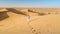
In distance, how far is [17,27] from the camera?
0.93m

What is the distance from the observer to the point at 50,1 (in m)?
1.46

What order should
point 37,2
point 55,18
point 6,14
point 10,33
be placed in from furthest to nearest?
1. point 37,2
2. point 6,14
3. point 55,18
4. point 10,33

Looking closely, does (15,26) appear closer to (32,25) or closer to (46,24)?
(32,25)

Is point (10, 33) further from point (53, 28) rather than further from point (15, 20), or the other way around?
point (53, 28)

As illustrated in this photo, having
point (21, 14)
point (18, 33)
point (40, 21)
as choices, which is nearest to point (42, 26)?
point (40, 21)

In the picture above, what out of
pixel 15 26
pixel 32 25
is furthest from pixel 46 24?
pixel 15 26

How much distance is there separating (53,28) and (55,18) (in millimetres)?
128

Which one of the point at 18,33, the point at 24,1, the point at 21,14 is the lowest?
the point at 18,33

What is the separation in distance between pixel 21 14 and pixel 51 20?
13.1 inches

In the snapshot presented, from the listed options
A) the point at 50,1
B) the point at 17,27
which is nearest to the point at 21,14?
the point at 17,27

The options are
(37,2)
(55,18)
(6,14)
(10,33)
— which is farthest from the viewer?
(37,2)

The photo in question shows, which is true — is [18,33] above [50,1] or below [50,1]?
below

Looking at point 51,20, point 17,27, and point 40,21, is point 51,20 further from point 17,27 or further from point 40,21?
point 17,27

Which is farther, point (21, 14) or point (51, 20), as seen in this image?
point (21, 14)
